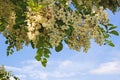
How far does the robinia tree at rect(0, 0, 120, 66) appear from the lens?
4621 millimetres

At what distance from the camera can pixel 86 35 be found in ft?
16.2

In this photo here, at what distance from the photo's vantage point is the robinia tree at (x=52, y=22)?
4.62 meters

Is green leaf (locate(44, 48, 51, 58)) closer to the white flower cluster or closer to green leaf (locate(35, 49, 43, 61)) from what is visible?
green leaf (locate(35, 49, 43, 61))

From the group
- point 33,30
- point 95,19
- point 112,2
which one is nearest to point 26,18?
point 33,30

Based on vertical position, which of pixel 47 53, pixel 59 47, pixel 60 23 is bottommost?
pixel 47 53

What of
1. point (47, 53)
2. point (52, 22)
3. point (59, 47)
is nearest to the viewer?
point (52, 22)

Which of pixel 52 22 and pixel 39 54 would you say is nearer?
pixel 52 22

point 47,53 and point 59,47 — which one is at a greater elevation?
point 59,47

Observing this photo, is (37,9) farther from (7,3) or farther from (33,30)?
(7,3)

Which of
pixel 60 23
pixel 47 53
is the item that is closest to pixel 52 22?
pixel 60 23

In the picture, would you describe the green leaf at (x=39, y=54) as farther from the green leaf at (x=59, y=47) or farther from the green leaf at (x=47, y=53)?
the green leaf at (x=59, y=47)

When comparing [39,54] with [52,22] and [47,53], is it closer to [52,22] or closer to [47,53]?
[47,53]

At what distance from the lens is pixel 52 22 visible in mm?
4574

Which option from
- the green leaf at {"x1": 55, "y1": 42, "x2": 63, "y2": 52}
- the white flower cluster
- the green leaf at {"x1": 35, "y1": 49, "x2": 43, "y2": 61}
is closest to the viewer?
the white flower cluster
